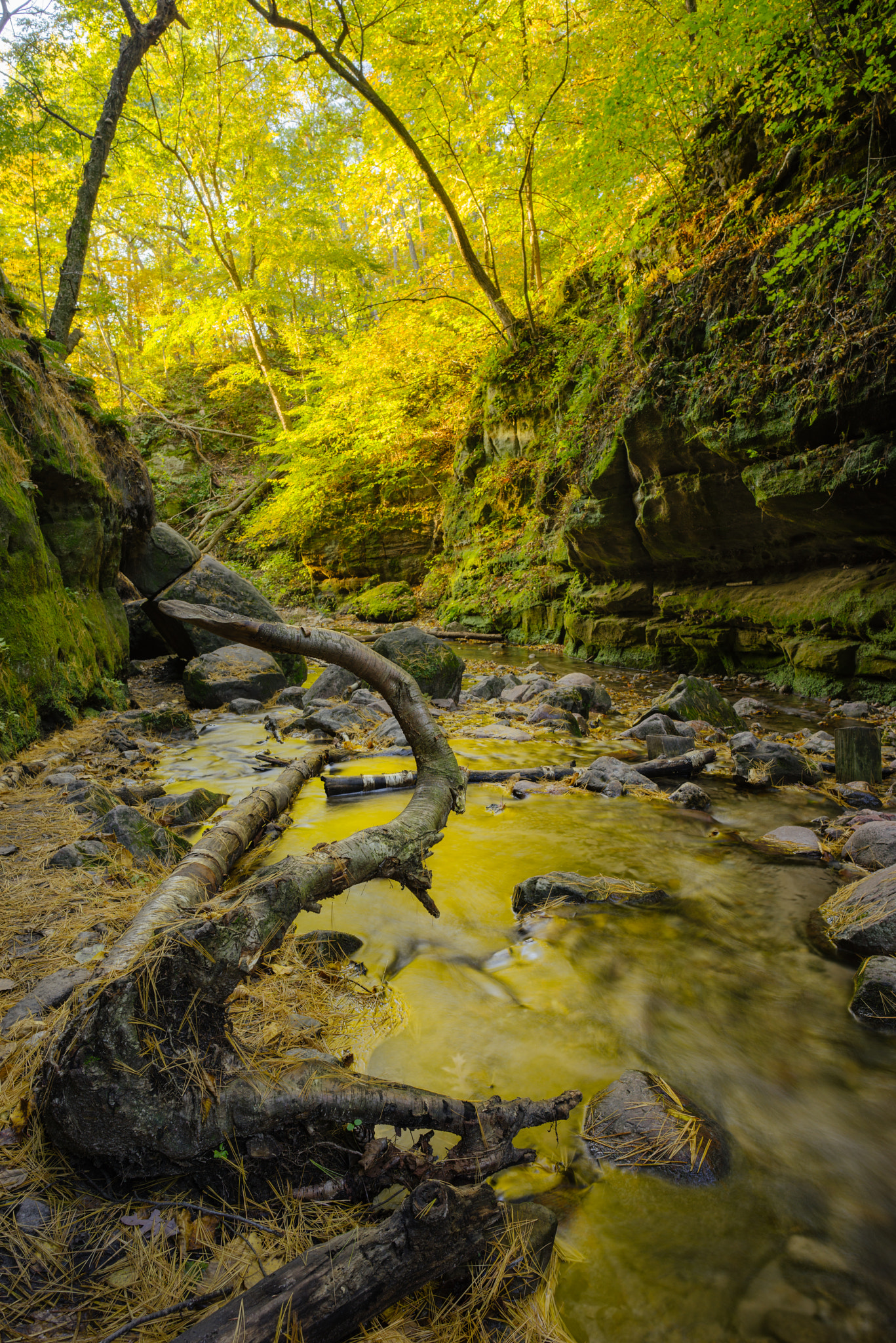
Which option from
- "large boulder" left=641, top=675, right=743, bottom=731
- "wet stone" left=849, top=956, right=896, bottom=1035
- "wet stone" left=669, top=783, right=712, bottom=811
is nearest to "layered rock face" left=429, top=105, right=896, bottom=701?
"large boulder" left=641, top=675, right=743, bottom=731

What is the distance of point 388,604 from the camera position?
1564 centimetres

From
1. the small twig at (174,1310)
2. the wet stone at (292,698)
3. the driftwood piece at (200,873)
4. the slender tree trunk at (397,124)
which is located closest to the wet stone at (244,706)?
the wet stone at (292,698)

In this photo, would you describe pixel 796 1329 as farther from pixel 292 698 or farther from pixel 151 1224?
pixel 292 698

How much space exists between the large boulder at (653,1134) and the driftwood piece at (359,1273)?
0.58 m

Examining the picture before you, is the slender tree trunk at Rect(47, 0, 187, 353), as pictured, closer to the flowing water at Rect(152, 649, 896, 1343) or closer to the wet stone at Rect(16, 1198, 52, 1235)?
the flowing water at Rect(152, 649, 896, 1343)

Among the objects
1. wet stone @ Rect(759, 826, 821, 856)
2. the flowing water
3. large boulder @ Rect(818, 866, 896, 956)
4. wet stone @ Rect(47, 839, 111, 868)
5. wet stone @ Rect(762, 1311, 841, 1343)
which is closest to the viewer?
wet stone @ Rect(762, 1311, 841, 1343)

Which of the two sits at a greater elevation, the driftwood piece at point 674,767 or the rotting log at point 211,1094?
the rotting log at point 211,1094

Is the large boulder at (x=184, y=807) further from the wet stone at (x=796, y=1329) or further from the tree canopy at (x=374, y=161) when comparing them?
the tree canopy at (x=374, y=161)

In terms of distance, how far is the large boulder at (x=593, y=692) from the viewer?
23.1ft

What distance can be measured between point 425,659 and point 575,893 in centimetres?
469

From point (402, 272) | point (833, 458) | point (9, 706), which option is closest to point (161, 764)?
point (9, 706)

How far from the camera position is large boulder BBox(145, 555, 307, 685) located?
304 inches

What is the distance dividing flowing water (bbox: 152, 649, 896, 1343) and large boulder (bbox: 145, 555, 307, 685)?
4.64m

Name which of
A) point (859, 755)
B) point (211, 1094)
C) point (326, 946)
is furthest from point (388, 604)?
point (211, 1094)
